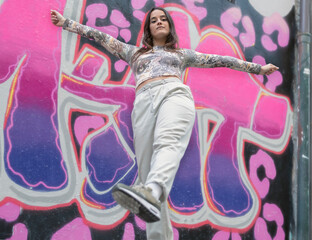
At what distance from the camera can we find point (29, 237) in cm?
272

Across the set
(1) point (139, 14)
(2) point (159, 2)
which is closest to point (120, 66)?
(1) point (139, 14)

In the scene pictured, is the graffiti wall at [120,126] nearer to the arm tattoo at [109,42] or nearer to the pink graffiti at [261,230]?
the pink graffiti at [261,230]

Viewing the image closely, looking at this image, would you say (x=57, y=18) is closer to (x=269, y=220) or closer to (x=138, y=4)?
(x=138, y=4)

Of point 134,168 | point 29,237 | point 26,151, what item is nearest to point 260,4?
point 134,168

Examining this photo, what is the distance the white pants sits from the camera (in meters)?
2.04

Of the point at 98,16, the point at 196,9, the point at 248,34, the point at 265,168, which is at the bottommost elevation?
the point at 265,168

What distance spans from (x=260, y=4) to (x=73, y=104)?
2644 mm

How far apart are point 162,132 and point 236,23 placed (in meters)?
2.53

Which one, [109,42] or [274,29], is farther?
[274,29]

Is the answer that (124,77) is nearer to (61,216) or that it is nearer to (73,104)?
(73,104)

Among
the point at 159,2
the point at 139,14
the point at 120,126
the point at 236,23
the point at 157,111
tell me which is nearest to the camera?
the point at 157,111

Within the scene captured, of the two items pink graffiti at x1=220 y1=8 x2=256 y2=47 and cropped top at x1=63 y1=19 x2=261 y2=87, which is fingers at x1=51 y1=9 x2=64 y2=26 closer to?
cropped top at x1=63 y1=19 x2=261 y2=87

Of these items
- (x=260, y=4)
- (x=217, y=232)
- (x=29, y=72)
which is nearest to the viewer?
(x=29, y=72)

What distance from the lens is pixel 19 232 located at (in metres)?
2.69
